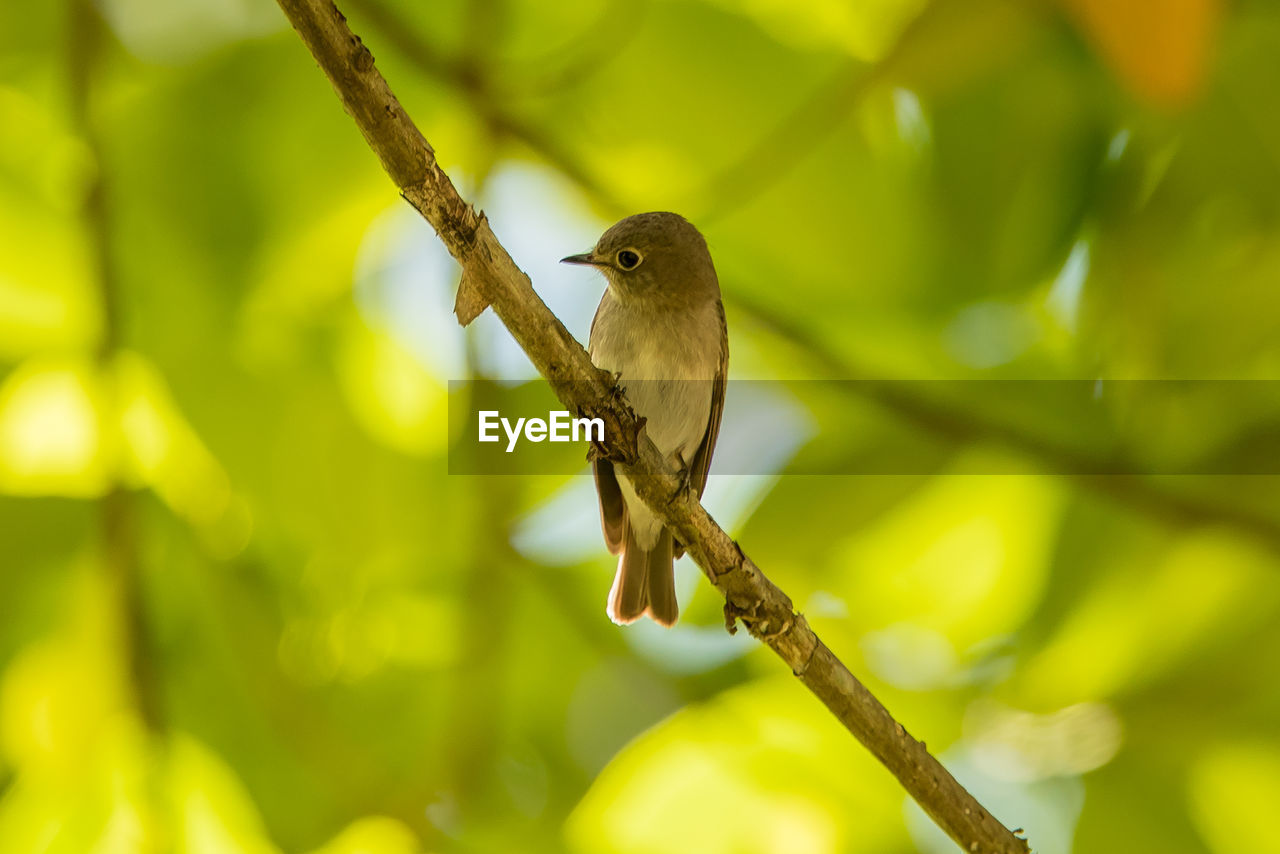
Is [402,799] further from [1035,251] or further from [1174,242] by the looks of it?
[1174,242]

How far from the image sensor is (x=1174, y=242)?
2.50m

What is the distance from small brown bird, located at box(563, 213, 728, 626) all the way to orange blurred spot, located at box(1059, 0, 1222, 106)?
1026 mm

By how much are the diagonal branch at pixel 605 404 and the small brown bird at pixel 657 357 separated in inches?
36.3

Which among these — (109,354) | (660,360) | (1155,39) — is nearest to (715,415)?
(660,360)

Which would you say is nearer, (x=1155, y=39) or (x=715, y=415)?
(x=1155, y=39)

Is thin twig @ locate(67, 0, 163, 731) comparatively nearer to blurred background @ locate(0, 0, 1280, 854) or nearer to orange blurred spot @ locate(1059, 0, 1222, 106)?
blurred background @ locate(0, 0, 1280, 854)

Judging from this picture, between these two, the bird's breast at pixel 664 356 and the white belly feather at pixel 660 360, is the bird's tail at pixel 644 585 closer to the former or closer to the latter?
the white belly feather at pixel 660 360

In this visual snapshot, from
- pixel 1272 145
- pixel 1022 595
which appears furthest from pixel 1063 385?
pixel 1272 145

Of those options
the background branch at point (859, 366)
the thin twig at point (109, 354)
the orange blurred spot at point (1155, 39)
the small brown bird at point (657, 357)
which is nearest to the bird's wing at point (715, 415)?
the small brown bird at point (657, 357)

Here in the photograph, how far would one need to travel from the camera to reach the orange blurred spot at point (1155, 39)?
232 cm

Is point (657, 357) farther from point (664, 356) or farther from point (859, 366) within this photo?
point (859, 366)

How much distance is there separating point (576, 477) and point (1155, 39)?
1.70 metres

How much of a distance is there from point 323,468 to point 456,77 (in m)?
1.00

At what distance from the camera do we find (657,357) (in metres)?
2.60
